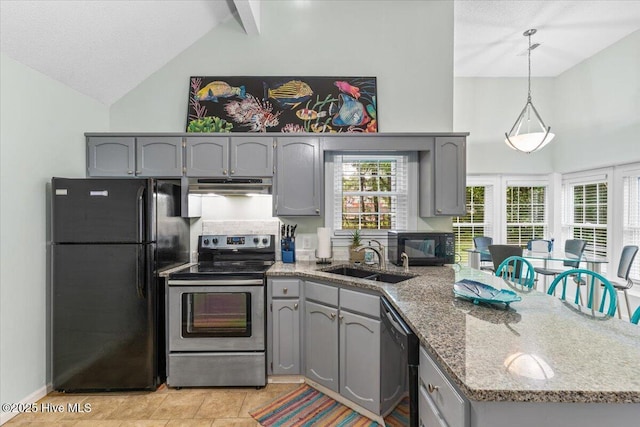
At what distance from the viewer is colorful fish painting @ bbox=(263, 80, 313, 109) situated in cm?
318

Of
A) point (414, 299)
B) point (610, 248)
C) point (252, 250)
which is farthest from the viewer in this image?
point (610, 248)

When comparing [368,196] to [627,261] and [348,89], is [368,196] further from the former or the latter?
[627,261]

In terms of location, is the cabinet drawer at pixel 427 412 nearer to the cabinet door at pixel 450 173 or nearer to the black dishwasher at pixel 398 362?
the black dishwasher at pixel 398 362

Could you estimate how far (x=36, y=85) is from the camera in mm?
2410

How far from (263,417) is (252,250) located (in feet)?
4.71

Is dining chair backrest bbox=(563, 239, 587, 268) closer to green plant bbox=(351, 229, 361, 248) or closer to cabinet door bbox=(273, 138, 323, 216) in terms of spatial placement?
green plant bbox=(351, 229, 361, 248)

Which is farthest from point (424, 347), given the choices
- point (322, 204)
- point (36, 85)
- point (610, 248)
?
point (610, 248)

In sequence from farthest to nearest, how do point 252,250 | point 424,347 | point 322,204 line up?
point 252,250
point 322,204
point 424,347

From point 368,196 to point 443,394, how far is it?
7.70 ft

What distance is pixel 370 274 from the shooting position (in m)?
2.67

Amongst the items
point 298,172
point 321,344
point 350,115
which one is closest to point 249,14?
point 350,115

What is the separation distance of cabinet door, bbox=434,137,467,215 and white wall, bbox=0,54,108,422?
3241 millimetres

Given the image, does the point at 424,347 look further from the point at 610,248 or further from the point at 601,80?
the point at 601,80

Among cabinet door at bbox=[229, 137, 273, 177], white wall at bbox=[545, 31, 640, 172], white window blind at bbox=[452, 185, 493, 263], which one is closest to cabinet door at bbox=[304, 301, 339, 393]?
cabinet door at bbox=[229, 137, 273, 177]
